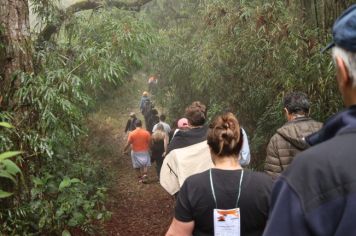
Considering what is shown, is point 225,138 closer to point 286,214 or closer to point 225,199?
point 225,199

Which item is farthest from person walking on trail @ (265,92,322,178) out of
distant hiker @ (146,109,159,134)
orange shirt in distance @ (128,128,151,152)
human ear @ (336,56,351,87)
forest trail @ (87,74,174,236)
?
distant hiker @ (146,109,159,134)

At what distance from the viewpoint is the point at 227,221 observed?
2.37 m

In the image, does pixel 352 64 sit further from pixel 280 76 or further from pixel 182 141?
pixel 280 76

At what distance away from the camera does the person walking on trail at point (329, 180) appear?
0.97 m

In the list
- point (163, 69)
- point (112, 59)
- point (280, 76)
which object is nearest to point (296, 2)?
point (280, 76)

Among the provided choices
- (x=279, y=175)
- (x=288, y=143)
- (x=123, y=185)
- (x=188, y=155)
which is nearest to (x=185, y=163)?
(x=188, y=155)

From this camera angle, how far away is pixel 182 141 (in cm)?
444

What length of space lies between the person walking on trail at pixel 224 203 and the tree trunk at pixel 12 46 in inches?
123

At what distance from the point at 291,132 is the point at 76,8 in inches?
260

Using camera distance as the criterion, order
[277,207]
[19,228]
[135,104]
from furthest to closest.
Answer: [135,104] → [19,228] → [277,207]

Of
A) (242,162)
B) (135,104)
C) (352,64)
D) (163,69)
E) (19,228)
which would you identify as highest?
(352,64)

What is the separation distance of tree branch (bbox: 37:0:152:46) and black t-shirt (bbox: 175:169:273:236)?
4.56 m

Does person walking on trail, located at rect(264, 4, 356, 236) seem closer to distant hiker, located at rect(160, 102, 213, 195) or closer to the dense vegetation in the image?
the dense vegetation

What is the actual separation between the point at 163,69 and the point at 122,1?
2496mm
